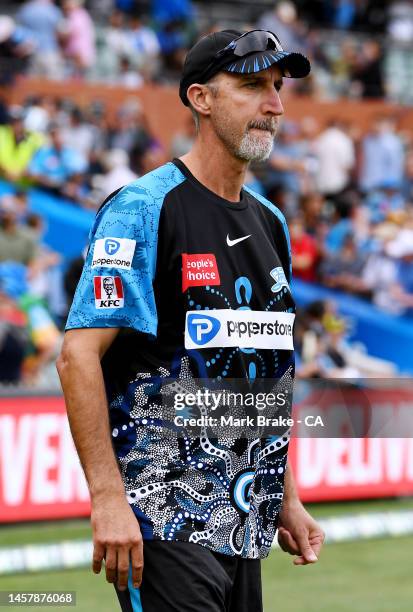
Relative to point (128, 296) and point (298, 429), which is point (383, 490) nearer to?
point (298, 429)

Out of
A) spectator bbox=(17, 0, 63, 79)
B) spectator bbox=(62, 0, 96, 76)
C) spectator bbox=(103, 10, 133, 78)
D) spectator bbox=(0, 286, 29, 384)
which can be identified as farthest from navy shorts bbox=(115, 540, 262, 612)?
spectator bbox=(103, 10, 133, 78)

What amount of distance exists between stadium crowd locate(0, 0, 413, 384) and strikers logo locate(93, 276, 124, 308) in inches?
230

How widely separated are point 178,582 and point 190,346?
2.17ft

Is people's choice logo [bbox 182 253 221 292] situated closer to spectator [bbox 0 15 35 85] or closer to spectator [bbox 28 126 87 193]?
spectator [bbox 28 126 87 193]

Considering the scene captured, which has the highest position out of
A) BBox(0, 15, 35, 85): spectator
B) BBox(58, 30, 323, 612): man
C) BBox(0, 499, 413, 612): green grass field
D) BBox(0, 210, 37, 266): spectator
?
BBox(0, 15, 35, 85): spectator

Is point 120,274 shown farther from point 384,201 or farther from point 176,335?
point 384,201

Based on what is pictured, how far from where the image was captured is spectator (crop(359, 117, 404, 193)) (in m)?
18.4

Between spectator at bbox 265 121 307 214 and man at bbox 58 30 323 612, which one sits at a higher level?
spectator at bbox 265 121 307 214

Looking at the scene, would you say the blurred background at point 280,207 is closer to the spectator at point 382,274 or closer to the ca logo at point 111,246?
the spectator at point 382,274

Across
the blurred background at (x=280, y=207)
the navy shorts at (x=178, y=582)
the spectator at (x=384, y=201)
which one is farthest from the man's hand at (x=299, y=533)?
the spectator at (x=384, y=201)

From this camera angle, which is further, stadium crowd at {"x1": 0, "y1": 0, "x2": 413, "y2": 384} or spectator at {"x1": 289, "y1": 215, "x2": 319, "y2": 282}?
spectator at {"x1": 289, "y1": 215, "x2": 319, "y2": 282}

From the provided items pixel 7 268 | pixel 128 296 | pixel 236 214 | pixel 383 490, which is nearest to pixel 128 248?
pixel 128 296

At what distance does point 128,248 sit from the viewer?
134 inches

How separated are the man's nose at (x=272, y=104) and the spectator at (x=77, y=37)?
551 inches
